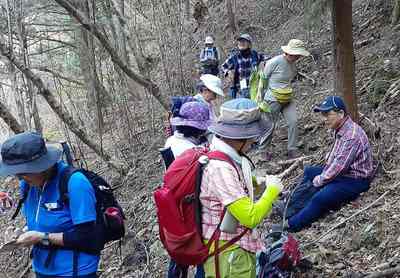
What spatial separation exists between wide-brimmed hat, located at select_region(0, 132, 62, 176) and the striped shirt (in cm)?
356

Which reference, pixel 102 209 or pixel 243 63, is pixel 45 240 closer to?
pixel 102 209

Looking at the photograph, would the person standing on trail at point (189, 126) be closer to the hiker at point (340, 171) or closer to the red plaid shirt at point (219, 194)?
the red plaid shirt at point (219, 194)

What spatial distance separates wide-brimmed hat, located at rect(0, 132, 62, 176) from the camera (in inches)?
126

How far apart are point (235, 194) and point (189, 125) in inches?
58.6

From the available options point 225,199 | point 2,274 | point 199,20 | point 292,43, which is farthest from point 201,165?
point 199,20

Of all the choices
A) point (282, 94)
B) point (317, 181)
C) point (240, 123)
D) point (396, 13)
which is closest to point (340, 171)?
point (317, 181)

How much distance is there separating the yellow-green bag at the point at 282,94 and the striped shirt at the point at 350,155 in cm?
237

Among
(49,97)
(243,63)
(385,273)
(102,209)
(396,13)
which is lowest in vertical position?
(385,273)

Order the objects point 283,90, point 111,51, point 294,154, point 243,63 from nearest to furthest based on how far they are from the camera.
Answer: point 283,90 < point 294,154 < point 111,51 < point 243,63

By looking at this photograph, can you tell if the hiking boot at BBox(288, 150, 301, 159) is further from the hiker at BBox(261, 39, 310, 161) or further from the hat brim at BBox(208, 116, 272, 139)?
the hat brim at BBox(208, 116, 272, 139)

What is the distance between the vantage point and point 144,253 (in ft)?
23.6

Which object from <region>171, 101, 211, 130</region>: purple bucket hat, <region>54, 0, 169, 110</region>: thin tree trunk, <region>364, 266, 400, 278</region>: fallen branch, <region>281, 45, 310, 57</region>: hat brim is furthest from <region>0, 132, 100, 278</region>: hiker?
<region>54, 0, 169, 110</region>: thin tree trunk

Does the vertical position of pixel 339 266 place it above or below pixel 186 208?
below

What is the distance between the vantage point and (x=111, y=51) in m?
9.84
